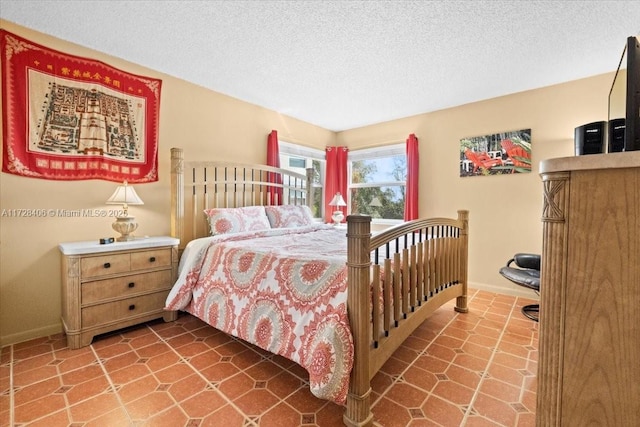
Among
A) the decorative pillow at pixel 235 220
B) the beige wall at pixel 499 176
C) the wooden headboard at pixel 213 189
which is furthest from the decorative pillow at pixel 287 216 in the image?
the beige wall at pixel 499 176

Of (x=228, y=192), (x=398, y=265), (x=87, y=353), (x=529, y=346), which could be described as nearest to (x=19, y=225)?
(x=87, y=353)

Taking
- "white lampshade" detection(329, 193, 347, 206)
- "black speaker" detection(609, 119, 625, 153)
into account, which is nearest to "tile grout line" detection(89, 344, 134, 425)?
"black speaker" detection(609, 119, 625, 153)

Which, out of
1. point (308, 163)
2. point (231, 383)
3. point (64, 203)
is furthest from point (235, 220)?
point (308, 163)

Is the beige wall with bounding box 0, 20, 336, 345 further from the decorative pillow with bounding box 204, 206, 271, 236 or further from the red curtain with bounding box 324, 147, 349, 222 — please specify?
the red curtain with bounding box 324, 147, 349, 222

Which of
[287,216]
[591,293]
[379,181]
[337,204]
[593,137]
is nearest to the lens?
[591,293]

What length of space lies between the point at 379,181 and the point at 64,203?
3.93 metres

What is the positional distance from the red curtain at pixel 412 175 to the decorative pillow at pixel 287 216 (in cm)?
149

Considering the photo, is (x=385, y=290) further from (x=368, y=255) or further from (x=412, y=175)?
Result: (x=412, y=175)

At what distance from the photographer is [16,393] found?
1.58 meters

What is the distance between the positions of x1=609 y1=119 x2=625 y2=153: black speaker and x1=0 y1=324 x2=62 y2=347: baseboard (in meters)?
3.65

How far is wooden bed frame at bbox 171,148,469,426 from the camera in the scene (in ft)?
4.43

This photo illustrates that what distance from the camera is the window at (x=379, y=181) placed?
4.43m

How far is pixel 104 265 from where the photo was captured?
7.13 feet

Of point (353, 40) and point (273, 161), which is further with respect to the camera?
point (273, 161)
